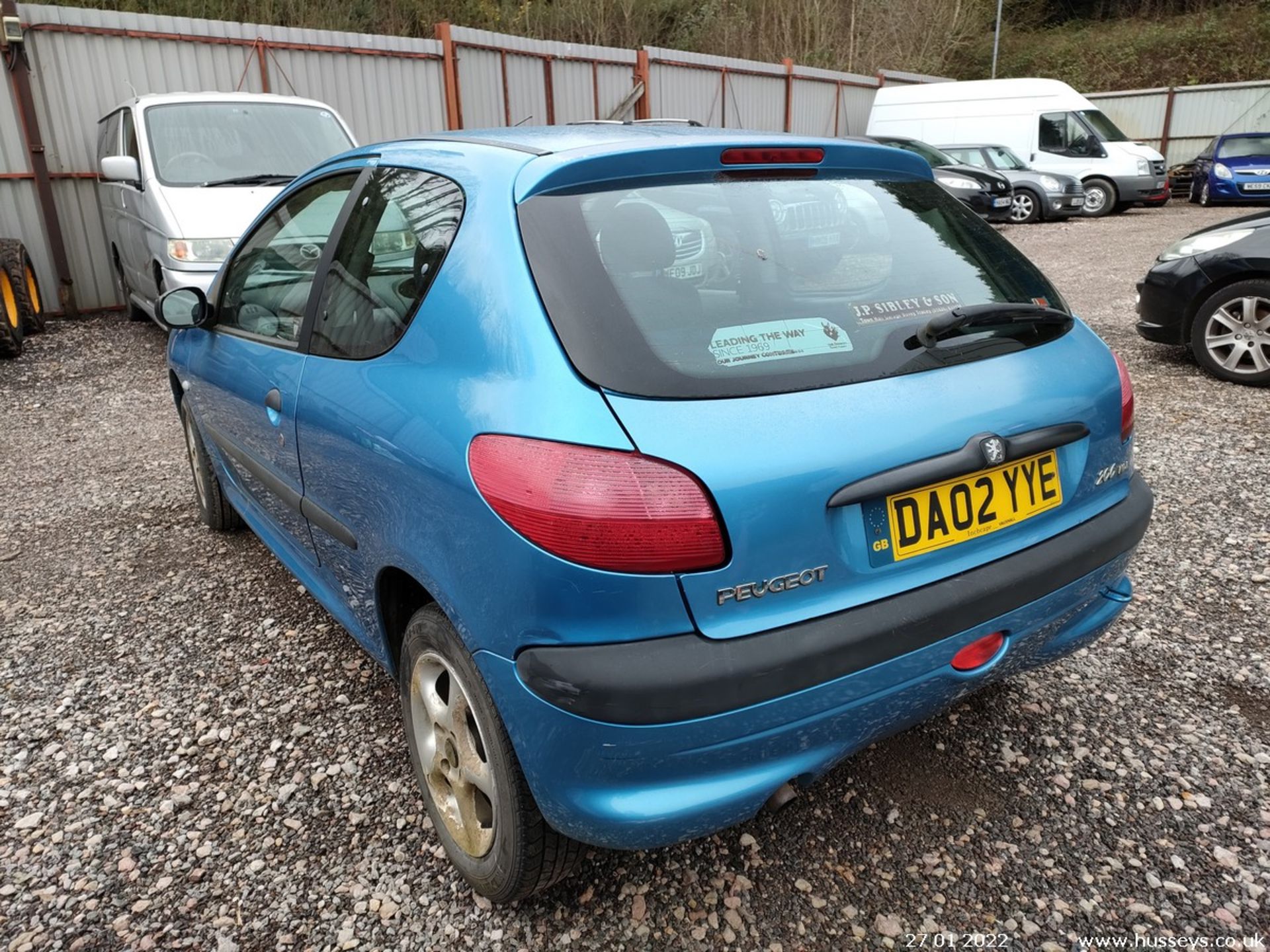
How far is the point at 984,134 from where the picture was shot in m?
18.5

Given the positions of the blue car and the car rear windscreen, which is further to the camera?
the blue car

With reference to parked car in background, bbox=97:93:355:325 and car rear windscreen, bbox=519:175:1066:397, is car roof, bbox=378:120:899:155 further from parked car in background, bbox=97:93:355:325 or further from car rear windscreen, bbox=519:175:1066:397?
parked car in background, bbox=97:93:355:325

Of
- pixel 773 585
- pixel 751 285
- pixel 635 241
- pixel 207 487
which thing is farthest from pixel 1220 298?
pixel 207 487

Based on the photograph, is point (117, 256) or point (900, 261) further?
point (117, 256)

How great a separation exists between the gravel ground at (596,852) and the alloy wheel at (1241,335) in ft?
8.58

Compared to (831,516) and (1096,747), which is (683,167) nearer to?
(831,516)

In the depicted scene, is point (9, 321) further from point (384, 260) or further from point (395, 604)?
point (395, 604)

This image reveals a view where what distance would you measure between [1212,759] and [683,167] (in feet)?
6.81

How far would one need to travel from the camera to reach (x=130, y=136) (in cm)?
753

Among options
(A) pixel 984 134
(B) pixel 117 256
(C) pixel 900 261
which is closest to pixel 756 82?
(A) pixel 984 134

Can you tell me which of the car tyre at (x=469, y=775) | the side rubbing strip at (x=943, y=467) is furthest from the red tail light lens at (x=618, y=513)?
the car tyre at (x=469, y=775)

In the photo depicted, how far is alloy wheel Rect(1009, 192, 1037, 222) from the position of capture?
1691 cm

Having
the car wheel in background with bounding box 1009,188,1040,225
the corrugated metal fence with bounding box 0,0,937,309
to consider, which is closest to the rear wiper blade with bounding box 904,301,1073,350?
the corrugated metal fence with bounding box 0,0,937,309

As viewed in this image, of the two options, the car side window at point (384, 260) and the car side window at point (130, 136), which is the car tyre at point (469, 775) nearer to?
the car side window at point (384, 260)
